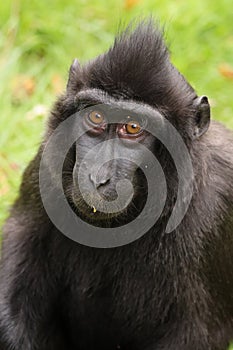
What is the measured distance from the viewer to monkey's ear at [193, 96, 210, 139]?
4.93 m

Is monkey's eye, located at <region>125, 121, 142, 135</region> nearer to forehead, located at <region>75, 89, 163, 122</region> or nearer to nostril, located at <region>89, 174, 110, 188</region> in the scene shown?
forehead, located at <region>75, 89, 163, 122</region>

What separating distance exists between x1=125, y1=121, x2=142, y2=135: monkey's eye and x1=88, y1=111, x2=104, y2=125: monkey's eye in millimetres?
129

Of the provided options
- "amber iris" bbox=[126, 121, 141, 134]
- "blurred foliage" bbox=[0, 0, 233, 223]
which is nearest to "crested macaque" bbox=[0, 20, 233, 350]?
"amber iris" bbox=[126, 121, 141, 134]

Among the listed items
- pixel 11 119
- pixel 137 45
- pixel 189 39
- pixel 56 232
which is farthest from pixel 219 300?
pixel 189 39

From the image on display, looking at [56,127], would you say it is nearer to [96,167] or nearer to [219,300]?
[96,167]

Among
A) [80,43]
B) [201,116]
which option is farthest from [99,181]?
[80,43]

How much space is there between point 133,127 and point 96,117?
7.3 inches

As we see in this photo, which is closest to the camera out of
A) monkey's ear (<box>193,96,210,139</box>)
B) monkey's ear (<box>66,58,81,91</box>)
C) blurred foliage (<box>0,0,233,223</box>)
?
monkey's ear (<box>193,96,210,139</box>)

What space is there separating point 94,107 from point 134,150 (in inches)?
11.2

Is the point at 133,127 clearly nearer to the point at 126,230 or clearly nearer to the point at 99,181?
the point at 99,181

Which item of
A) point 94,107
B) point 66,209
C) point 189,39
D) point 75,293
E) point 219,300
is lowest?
point 219,300

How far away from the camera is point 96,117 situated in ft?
16.0

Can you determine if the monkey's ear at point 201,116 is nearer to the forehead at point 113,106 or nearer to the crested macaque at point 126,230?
the crested macaque at point 126,230

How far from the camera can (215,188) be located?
16.8ft
